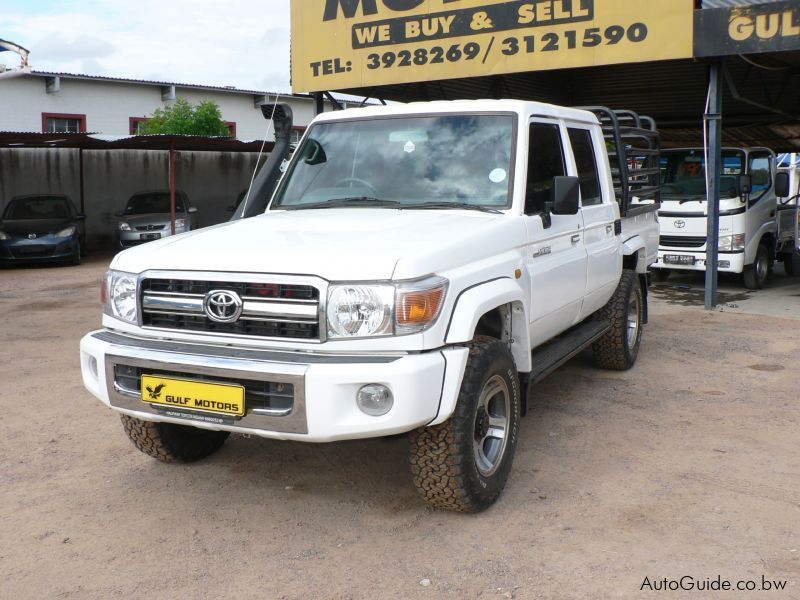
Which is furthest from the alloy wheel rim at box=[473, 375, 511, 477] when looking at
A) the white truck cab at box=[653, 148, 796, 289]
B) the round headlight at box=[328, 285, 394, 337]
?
the white truck cab at box=[653, 148, 796, 289]

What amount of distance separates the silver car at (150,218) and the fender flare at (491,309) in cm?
1406

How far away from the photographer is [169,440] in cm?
448

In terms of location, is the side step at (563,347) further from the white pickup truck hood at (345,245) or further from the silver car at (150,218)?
the silver car at (150,218)

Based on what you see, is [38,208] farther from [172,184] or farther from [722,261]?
[722,261]

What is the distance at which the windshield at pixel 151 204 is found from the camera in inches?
730

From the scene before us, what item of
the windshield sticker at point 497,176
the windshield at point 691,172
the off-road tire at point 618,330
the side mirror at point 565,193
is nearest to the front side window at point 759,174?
the windshield at point 691,172

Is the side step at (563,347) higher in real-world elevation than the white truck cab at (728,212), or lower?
lower

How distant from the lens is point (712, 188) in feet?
33.0

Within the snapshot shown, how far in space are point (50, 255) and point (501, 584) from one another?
1450cm

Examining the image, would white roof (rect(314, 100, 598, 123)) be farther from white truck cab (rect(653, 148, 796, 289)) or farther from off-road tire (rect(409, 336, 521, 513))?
white truck cab (rect(653, 148, 796, 289))

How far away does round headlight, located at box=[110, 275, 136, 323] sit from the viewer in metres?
3.86

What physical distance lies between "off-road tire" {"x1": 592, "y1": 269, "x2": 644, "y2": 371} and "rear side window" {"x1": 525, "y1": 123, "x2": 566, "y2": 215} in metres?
1.63

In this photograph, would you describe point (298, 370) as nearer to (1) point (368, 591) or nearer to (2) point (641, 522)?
(1) point (368, 591)

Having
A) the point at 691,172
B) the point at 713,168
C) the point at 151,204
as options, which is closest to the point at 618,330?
the point at 713,168
